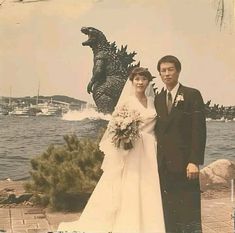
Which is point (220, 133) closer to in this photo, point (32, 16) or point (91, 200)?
point (91, 200)

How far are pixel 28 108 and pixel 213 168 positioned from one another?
4.78 ft

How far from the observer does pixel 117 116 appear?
3.39 meters

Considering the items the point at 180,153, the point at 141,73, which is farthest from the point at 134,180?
the point at 141,73

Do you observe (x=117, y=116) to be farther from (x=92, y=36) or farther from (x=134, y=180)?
(x=92, y=36)

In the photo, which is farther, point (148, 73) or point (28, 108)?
point (28, 108)

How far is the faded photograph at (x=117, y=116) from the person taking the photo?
340 cm

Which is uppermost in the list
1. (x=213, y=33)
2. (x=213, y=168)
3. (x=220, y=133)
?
(x=213, y=33)

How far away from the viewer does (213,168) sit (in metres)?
3.44

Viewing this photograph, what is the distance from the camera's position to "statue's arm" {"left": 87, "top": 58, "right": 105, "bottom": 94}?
3543 mm

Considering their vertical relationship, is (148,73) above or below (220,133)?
above

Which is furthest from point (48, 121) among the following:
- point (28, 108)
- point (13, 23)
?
point (13, 23)

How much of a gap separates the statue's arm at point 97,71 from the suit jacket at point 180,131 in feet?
1.55

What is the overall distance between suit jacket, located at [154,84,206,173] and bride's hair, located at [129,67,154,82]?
0.15m

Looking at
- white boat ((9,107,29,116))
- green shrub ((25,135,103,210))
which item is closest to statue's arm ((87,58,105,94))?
green shrub ((25,135,103,210))
